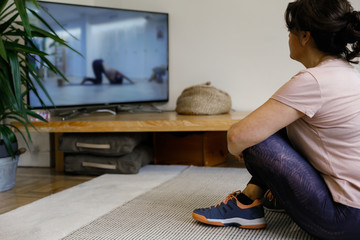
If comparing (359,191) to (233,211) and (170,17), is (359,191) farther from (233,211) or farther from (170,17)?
(170,17)

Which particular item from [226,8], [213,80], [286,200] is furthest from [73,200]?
[226,8]

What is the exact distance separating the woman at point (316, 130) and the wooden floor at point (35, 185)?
131 cm

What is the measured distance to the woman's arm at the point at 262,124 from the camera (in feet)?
4.60

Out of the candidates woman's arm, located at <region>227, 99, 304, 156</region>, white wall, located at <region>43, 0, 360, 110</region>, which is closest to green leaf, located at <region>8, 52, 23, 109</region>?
woman's arm, located at <region>227, 99, 304, 156</region>

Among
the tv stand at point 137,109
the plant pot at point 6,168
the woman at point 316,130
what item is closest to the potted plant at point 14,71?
the plant pot at point 6,168

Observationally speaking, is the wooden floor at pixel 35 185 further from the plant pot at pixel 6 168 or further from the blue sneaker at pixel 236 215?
the blue sneaker at pixel 236 215

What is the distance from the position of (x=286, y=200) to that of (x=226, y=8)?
7.92ft

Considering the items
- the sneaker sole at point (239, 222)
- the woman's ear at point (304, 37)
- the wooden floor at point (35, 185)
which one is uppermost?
the woman's ear at point (304, 37)

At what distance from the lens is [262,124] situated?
1.43m

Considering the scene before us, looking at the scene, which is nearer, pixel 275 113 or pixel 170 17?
pixel 275 113

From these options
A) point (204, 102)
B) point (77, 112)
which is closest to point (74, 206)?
point (77, 112)

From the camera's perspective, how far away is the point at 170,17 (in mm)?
3746

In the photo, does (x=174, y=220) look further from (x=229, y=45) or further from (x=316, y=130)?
(x=229, y=45)

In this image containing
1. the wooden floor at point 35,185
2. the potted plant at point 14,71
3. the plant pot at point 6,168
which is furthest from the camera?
the plant pot at point 6,168
